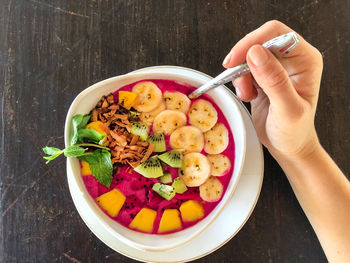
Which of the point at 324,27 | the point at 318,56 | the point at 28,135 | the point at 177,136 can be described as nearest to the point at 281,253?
the point at 177,136

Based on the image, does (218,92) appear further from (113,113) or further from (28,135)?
(28,135)

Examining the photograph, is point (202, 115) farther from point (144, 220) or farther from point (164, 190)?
point (144, 220)

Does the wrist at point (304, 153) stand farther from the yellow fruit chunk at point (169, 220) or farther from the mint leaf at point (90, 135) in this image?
the mint leaf at point (90, 135)

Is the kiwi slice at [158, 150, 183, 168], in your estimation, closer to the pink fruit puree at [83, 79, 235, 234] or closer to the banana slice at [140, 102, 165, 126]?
the pink fruit puree at [83, 79, 235, 234]

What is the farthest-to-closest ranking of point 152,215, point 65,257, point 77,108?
point 65,257 < point 152,215 < point 77,108

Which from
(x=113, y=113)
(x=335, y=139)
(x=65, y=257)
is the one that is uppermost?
(x=113, y=113)

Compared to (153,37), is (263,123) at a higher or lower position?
lower
